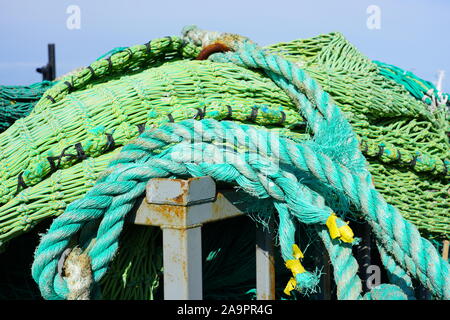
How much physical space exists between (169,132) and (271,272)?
58 centimetres

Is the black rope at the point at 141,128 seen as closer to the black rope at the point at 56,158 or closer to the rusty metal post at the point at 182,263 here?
the black rope at the point at 56,158

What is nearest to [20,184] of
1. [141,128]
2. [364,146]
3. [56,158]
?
[56,158]

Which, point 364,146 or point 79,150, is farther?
point 364,146

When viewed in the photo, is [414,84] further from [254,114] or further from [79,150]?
[79,150]

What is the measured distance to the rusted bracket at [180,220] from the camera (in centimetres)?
122

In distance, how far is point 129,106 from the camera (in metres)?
1.57

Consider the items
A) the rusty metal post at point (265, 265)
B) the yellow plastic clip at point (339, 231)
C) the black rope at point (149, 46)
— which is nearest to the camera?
the yellow plastic clip at point (339, 231)

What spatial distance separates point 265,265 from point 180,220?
0.50 metres

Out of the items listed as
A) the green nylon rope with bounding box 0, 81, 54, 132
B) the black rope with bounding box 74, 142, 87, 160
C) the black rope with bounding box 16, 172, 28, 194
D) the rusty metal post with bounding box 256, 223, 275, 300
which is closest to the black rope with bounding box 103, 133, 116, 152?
the black rope with bounding box 74, 142, 87, 160

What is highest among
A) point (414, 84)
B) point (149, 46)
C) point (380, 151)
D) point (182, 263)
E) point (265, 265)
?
point (149, 46)

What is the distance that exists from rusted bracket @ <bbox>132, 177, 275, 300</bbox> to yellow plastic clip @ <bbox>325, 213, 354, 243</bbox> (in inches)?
11.4

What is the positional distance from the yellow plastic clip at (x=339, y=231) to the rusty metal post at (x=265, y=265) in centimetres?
39

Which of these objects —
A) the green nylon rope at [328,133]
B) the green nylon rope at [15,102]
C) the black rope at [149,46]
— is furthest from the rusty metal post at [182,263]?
the green nylon rope at [15,102]

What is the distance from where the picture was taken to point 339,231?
1.20 meters
